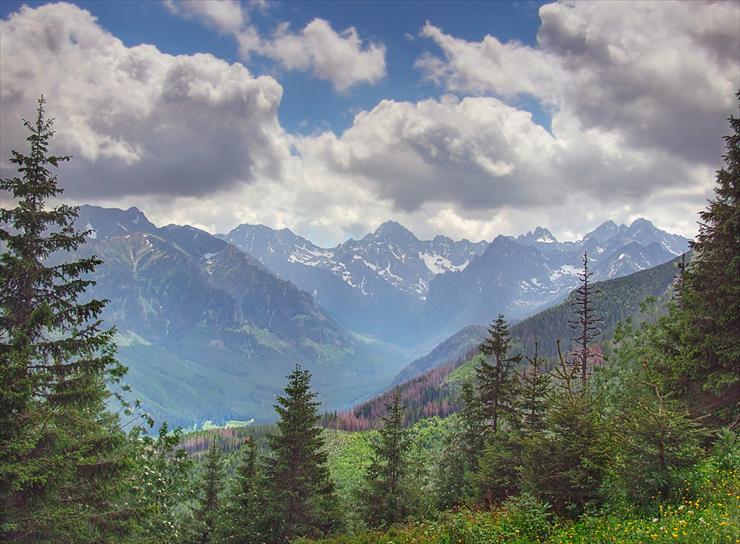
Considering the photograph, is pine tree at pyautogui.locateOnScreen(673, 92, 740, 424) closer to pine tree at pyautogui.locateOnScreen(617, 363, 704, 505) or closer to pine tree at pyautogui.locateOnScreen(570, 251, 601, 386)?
pine tree at pyautogui.locateOnScreen(617, 363, 704, 505)

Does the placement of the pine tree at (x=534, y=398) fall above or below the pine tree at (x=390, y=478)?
above

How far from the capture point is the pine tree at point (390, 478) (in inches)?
1120

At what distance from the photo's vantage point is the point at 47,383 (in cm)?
1602

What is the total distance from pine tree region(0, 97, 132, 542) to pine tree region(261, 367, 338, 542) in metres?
10.6

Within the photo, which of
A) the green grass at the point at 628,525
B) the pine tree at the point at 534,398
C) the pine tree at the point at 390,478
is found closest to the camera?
the green grass at the point at 628,525

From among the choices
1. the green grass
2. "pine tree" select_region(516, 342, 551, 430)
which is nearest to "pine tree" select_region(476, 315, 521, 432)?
"pine tree" select_region(516, 342, 551, 430)

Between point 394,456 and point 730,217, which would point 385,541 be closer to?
point 394,456

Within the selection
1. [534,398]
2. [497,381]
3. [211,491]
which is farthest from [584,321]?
[211,491]

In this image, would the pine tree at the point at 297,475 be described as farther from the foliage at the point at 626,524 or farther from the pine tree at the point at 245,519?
the foliage at the point at 626,524

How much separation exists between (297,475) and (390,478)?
5.86 m

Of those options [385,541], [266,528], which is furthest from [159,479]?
[385,541]

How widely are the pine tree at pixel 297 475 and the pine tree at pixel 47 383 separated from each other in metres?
10.6

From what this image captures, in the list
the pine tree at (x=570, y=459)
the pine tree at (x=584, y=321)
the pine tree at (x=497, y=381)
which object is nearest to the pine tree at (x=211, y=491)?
the pine tree at (x=497, y=381)

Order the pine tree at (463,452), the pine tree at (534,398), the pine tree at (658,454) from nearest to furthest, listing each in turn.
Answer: the pine tree at (658,454) < the pine tree at (534,398) < the pine tree at (463,452)
